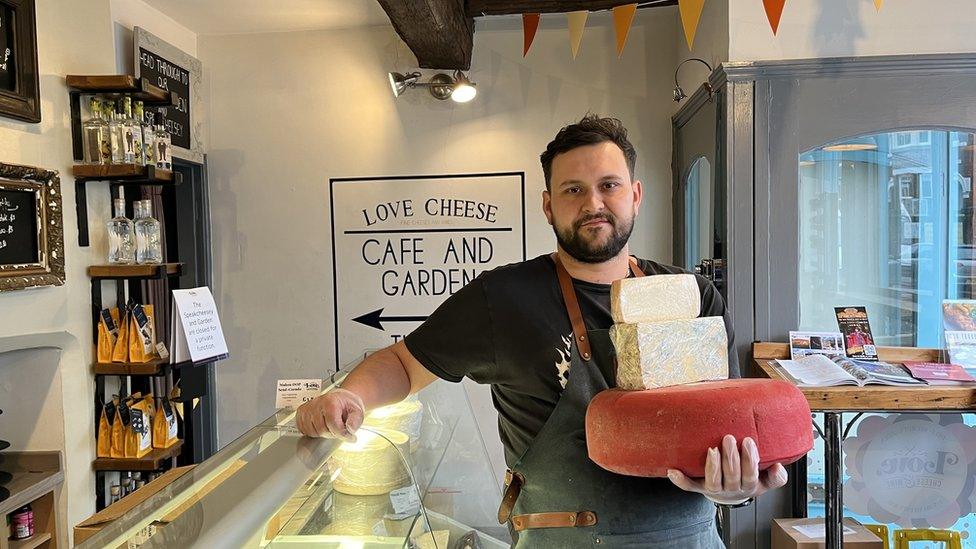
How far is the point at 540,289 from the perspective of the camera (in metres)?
1.45

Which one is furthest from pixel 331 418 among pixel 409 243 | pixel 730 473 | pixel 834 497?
pixel 409 243

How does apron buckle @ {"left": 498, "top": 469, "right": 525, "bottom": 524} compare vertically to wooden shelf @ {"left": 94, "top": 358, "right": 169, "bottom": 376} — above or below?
below

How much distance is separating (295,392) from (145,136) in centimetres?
181

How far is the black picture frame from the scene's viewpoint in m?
2.28

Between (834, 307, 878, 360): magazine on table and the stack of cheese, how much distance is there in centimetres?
158

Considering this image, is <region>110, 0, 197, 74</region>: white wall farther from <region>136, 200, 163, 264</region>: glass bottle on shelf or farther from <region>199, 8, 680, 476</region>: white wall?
<region>136, 200, 163, 264</region>: glass bottle on shelf

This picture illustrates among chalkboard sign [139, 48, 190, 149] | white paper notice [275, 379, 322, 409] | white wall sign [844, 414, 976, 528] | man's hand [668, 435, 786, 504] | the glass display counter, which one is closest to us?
the glass display counter

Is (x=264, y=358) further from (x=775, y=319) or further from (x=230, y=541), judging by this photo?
(x=230, y=541)

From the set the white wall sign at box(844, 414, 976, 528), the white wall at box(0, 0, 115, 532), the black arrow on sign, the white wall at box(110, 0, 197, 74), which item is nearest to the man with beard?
the white wall sign at box(844, 414, 976, 528)

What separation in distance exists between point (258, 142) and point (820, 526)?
336 centimetres

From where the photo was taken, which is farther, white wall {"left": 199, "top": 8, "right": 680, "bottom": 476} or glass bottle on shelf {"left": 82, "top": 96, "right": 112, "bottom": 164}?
white wall {"left": 199, "top": 8, "right": 680, "bottom": 476}

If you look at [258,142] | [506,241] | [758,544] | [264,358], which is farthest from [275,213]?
[758,544]

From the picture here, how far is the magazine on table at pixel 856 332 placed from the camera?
241cm

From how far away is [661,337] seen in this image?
1101 millimetres
